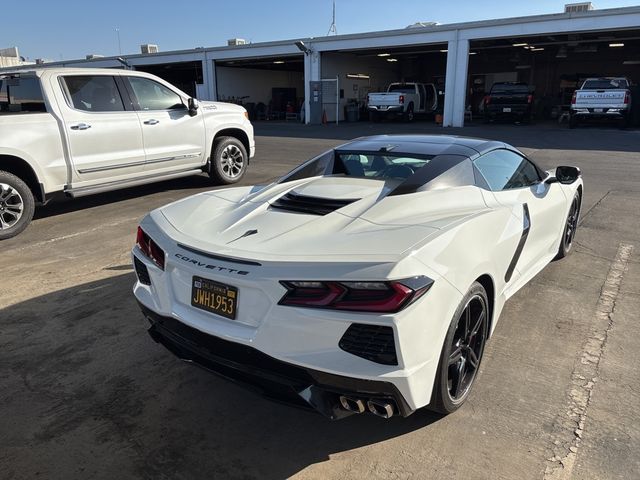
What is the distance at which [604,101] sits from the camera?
20766mm

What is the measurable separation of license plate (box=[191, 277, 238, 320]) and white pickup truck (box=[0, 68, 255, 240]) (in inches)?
186

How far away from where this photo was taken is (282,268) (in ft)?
7.38

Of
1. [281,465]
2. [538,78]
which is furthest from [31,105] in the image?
[538,78]

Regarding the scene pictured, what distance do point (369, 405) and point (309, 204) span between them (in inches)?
50.4

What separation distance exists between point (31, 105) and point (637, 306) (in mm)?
7069

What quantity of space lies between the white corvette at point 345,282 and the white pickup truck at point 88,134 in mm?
3999

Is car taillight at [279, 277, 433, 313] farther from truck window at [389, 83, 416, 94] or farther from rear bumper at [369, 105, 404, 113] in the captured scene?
truck window at [389, 83, 416, 94]

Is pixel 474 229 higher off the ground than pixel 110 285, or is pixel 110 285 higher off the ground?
pixel 474 229

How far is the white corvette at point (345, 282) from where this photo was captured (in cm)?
216

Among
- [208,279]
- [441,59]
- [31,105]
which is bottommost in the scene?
[208,279]

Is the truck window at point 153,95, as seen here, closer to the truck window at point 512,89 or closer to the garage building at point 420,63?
the garage building at point 420,63

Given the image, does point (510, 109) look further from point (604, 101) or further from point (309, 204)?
point (309, 204)

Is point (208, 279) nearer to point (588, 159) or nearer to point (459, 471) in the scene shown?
point (459, 471)

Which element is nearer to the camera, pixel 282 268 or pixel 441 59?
pixel 282 268
